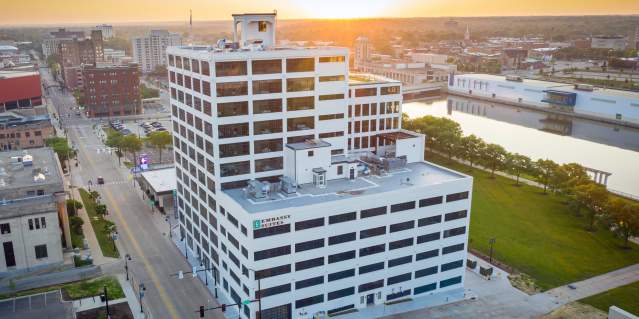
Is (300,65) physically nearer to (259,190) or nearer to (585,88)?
(259,190)

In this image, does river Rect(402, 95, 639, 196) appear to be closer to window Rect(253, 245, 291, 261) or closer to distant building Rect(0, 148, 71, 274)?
window Rect(253, 245, 291, 261)

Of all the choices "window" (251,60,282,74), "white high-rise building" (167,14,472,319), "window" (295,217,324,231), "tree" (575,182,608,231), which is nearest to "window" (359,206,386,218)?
"white high-rise building" (167,14,472,319)

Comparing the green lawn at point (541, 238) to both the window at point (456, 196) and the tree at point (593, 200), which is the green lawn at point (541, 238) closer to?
the tree at point (593, 200)

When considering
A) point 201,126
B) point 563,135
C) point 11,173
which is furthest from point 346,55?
point 563,135

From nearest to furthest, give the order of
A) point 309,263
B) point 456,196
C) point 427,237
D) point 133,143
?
point 309,263 → point 427,237 → point 456,196 → point 133,143

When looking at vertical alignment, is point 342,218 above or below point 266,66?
below

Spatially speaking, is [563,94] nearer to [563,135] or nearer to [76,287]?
[563,135]

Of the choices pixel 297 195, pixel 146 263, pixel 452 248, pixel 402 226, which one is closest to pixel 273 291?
pixel 297 195
